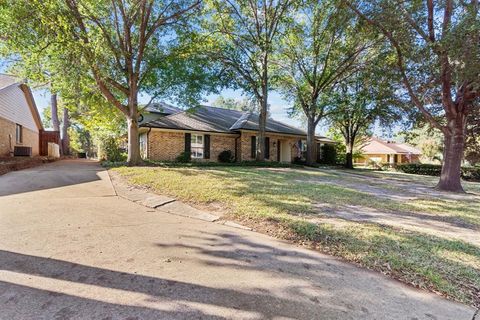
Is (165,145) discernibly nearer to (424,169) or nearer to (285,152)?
(285,152)

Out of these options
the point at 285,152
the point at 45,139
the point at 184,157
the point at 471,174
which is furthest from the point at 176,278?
the point at 471,174

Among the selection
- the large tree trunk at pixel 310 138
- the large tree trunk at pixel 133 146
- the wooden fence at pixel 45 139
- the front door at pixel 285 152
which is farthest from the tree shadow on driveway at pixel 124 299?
the wooden fence at pixel 45 139

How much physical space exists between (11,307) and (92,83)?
12.4 metres

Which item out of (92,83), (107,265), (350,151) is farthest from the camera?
(350,151)

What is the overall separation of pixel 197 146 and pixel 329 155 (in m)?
13.4

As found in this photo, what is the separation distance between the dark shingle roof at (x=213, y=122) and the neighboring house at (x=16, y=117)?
676 centimetres

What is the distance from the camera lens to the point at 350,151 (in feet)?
76.2

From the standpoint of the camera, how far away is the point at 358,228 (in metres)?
4.51

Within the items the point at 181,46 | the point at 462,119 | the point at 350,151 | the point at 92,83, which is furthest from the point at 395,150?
the point at 92,83

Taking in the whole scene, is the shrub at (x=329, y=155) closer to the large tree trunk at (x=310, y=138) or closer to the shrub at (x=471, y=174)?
the large tree trunk at (x=310, y=138)

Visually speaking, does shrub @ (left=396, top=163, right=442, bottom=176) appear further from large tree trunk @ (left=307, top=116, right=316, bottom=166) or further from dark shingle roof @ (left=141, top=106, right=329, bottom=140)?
large tree trunk @ (left=307, top=116, right=316, bottom=166)

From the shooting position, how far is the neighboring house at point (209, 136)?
16.6m

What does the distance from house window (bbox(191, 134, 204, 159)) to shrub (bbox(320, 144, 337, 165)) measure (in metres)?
12.4

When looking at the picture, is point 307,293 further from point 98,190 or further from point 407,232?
point 98,190
